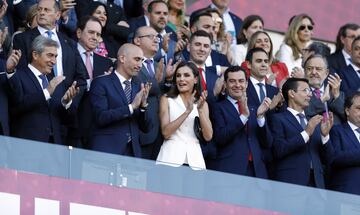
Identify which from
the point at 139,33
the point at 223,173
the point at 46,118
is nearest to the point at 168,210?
the point at 223,173

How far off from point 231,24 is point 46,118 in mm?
4124

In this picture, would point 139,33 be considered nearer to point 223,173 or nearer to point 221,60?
point 221,60

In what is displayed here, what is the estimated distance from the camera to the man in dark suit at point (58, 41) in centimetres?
1517

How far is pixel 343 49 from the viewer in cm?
1783

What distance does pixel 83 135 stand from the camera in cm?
1512

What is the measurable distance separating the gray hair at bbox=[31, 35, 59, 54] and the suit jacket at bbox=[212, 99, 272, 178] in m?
1.70

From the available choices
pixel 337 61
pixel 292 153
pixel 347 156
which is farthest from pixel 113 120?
pixel 337 61

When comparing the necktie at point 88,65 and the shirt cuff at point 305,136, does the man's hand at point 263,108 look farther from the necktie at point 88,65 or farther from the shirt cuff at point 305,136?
the necktie at point 88,65

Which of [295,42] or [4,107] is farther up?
[295,42]

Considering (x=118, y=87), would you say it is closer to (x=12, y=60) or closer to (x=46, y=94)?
(x=46, y=94)

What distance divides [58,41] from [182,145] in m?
1.52

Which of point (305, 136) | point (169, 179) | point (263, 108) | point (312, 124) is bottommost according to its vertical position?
point (169, 179)

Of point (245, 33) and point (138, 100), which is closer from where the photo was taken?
point (138, 100)

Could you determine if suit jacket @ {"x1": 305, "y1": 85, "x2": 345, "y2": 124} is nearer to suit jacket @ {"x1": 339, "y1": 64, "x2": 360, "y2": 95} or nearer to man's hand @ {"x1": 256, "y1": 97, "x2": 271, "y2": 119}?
suit jacket @ {"x1": 339, "y1": 64, "x2": 360, "y2": 95}
